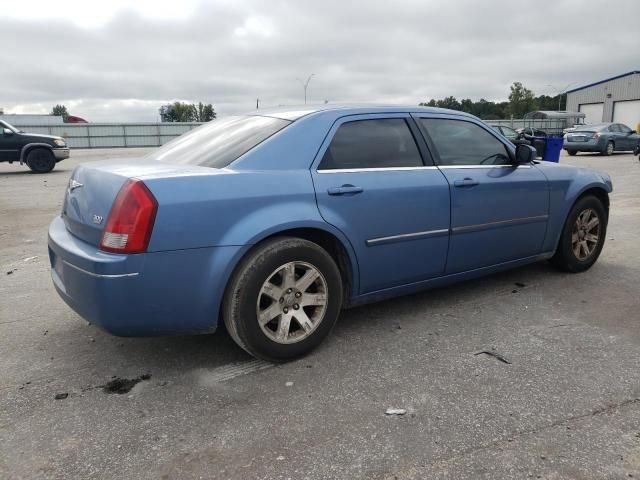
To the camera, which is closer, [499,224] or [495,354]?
[495,354]

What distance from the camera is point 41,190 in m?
12.2

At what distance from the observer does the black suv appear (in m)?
16.1

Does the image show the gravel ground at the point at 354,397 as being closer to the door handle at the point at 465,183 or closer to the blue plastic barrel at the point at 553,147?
the door handle at the point at 465,183

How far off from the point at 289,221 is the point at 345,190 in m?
0.46

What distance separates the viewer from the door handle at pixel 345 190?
3.29 m

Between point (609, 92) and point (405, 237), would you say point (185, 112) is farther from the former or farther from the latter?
point (405, 237)

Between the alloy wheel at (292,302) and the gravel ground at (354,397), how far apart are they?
206 millimetres

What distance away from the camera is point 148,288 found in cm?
277

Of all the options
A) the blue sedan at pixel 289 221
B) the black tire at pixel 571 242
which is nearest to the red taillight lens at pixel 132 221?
the blue sedan at pixel 289 221

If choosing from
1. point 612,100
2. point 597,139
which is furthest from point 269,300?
point 612,100

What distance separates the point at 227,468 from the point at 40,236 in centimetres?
586

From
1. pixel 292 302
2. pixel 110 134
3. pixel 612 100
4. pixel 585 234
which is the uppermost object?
pixel 612 100

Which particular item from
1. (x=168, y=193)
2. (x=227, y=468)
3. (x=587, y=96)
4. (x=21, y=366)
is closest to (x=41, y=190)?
(x=21, y=366)

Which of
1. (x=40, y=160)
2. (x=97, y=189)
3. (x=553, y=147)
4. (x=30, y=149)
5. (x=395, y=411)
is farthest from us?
(x=40, y=160)
